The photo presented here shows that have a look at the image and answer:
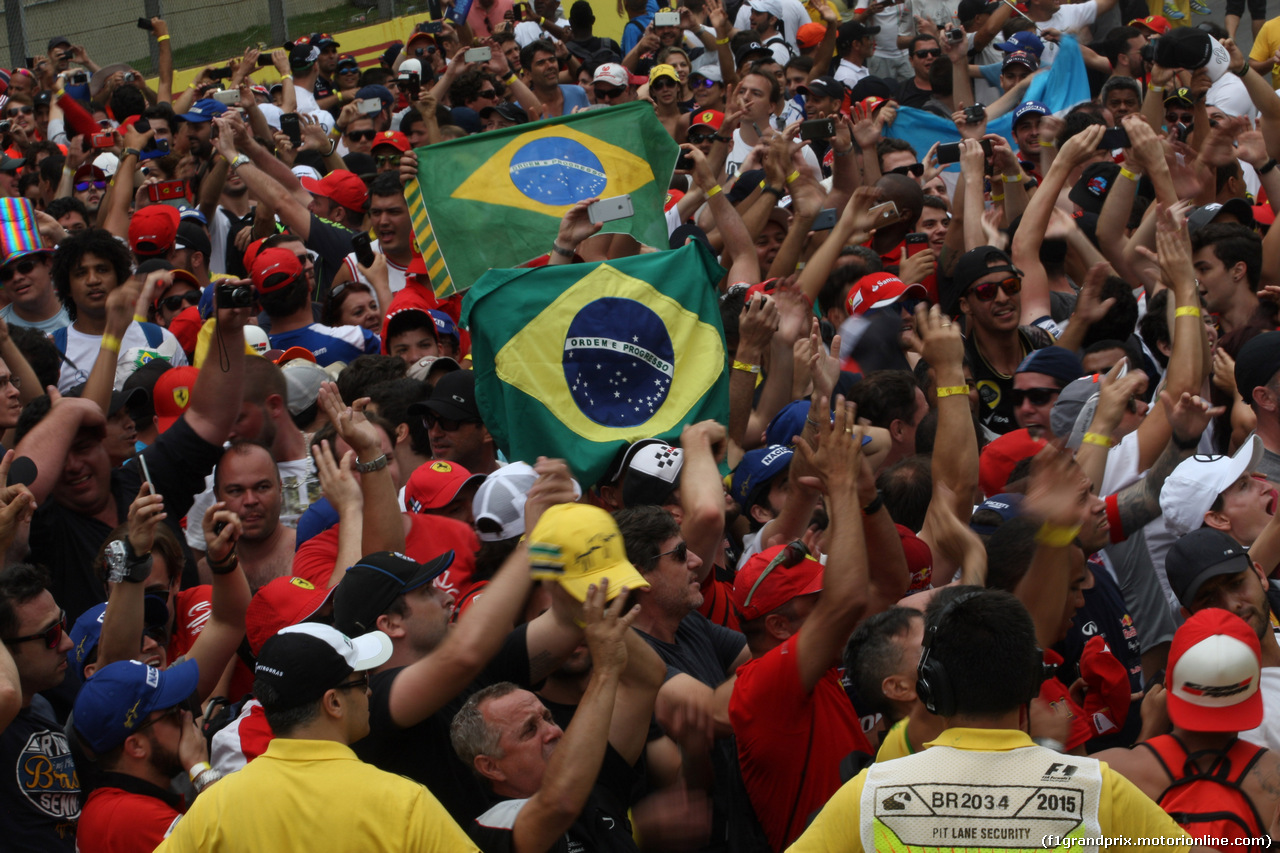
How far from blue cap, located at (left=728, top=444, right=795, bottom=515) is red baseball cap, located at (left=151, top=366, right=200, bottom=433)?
252cm

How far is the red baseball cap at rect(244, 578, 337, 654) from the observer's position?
4.24 metres

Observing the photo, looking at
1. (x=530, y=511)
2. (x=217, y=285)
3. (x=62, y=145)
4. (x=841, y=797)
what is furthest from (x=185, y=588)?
(x=62, y=145)

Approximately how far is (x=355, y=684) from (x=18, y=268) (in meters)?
4.98

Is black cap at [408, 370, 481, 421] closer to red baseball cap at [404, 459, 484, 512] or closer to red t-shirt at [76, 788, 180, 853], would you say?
red baseball cap at [404, 459, 484, 512]

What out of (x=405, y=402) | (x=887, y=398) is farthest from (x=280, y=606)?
(x=887, y=398)

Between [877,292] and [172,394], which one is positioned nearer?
[172,394]

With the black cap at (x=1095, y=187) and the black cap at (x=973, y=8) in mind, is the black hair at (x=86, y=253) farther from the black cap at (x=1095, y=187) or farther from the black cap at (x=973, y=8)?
the black cap at (x=973, y=8)

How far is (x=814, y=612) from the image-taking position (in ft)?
12.0

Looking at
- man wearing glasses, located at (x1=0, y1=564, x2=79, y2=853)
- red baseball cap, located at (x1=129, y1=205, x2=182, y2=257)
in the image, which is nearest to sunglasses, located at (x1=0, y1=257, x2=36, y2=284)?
red baseball cap, located at (x1=129, y1=205, x2=182, y2=257)

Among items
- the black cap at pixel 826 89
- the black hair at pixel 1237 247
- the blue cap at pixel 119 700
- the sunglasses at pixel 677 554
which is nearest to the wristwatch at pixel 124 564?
the blue cap at pixel 119 700

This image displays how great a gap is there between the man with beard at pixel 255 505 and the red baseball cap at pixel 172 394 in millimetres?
854

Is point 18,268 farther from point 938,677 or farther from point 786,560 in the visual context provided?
point 938,677

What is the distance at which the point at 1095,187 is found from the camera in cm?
838

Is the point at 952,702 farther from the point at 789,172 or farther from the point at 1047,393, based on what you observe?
the point at 789,172
